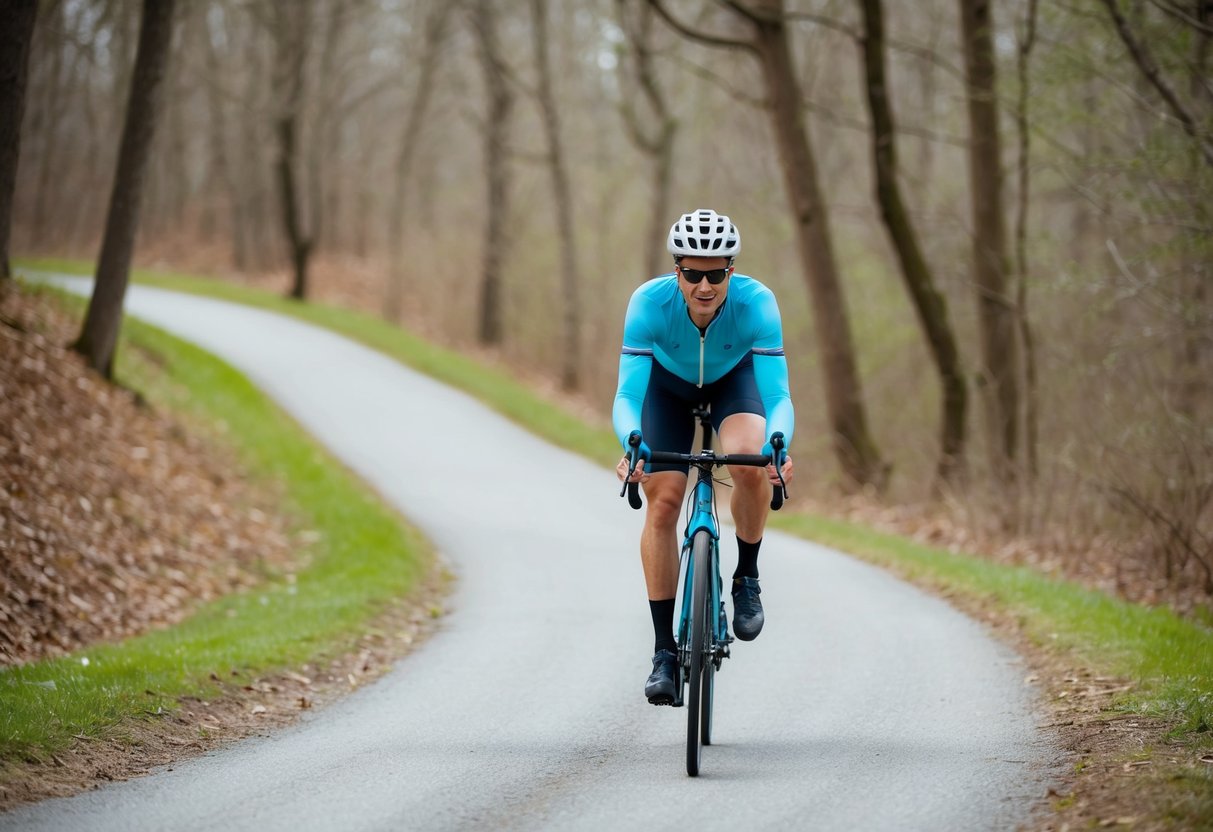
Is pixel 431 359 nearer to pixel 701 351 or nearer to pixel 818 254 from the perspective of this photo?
pixel 818 254

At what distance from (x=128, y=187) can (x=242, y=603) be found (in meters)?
7.15

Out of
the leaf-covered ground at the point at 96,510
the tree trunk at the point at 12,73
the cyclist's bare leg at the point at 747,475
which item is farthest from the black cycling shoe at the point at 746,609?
the tree trunk at the point at 12,73

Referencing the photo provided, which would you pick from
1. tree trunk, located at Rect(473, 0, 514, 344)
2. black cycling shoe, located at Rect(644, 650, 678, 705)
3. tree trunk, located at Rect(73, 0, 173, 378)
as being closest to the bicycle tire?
black cycling shoe, located at Rect(644, 650, 678, 705)

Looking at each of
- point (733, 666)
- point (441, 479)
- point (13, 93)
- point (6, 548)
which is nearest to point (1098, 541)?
point (733, 666)

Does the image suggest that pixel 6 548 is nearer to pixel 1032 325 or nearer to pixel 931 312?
pixel 931 312

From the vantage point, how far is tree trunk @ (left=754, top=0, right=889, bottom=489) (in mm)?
18438

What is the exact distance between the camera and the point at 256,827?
532cm

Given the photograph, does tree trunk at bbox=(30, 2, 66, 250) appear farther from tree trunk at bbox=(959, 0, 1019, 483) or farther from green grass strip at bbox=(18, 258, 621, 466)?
tree trunk at bbox=(959, 0, 1019, 483)

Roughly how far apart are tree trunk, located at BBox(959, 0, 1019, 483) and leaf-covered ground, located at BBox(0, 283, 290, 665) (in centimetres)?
981

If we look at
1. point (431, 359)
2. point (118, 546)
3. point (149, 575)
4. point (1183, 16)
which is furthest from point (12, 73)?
point (431, 359)

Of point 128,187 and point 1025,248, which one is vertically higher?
point 1025,248

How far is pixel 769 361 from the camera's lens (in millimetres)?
6504

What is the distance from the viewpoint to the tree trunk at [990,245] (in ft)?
57.2

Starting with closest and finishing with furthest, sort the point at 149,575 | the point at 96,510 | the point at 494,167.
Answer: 1. the point at 149,575
2. the point at 96,510
3. the point at 494,167
